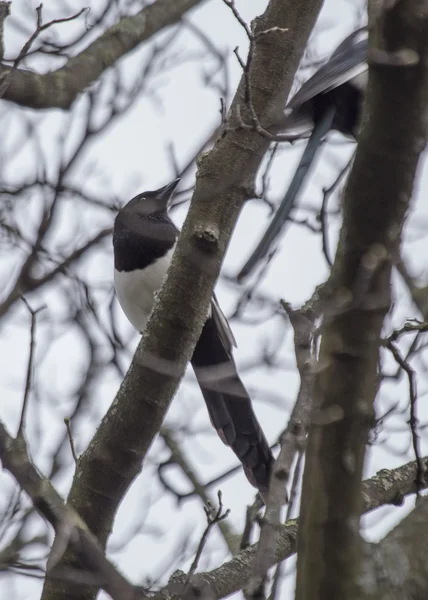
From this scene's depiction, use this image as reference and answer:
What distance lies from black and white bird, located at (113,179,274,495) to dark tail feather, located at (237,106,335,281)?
4.41 feet

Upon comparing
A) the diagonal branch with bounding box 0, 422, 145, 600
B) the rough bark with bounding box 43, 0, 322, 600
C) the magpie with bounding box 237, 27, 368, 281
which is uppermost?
the magpie with bounding box 237, 27, 368, 281

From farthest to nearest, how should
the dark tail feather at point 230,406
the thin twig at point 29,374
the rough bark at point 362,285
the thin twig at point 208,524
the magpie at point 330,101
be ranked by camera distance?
the dark tail feather at point 230,406 → the magpie at point 330,101 → the thin twig at point 208,524 → the thin twig at point 29,374 → the rough bark at point 362,285

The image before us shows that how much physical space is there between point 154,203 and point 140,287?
0.60 meters

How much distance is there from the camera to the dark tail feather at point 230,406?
12.0ft

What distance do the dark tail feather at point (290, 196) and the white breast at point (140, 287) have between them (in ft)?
4.74

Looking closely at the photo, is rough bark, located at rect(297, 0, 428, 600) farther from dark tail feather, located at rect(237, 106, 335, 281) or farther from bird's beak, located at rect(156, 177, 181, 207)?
bird's beak, located at rect(156, 177, 181, 207)

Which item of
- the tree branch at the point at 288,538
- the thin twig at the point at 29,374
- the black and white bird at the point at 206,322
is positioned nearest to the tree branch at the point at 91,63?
the black and white bird at the point at 206,322

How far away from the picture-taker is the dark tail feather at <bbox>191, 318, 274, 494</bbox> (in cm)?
367

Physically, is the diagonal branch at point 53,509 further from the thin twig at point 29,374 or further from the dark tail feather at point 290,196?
the dark tail feather at point 290,196

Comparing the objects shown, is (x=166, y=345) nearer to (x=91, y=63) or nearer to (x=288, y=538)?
(x=288, y=538)

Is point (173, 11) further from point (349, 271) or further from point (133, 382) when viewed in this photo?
point (349, 271)

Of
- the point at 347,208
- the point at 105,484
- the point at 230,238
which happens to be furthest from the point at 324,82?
the point at 347,208

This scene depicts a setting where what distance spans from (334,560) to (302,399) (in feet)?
1.59

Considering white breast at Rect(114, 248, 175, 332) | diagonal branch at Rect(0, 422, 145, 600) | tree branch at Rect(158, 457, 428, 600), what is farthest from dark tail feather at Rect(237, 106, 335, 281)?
white breast at Rect(114, 248, 175, 332)
